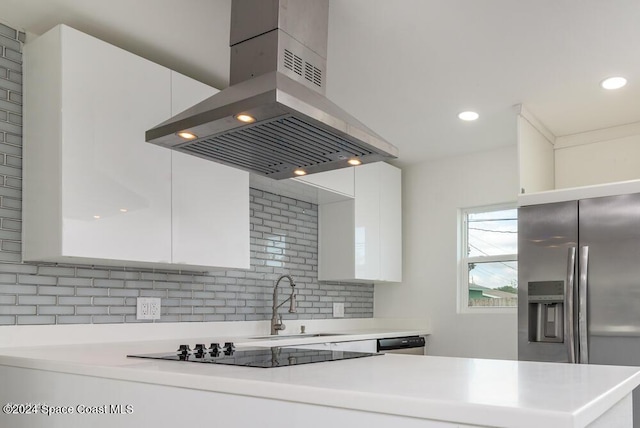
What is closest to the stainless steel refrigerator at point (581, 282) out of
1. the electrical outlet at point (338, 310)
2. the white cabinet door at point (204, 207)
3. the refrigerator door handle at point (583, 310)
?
the refrigerator door handle at point (583, 310)

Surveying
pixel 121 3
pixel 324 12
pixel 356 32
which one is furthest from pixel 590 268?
pixel 121 3

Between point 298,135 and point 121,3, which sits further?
point 121,3

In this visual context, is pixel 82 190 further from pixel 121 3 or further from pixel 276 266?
pixel 276 266

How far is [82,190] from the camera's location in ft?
7.88

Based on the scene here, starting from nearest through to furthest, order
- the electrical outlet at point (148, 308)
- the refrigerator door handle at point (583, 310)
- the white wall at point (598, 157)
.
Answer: the electrical outlet at point (148, 308) → the refrigerator door handle at point (583, 310) → the white wall at point (598, 157)

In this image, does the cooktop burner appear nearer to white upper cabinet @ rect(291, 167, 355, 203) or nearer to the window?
white upper cabinet @ rect(291, 167, 355, 203)

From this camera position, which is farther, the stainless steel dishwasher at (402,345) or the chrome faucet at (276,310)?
the stainless steel dishwasher at (402,345)

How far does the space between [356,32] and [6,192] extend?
5.55 ft

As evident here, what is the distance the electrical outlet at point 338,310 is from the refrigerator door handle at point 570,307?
185 cm

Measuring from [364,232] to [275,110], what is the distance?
2642 mm

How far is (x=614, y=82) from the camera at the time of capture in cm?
322

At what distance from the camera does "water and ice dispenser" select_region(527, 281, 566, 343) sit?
3252mm

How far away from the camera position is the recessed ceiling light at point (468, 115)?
3.74 metres

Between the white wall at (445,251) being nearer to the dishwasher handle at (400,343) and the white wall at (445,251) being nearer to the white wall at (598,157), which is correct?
the dishwasher handle at (400,343)
